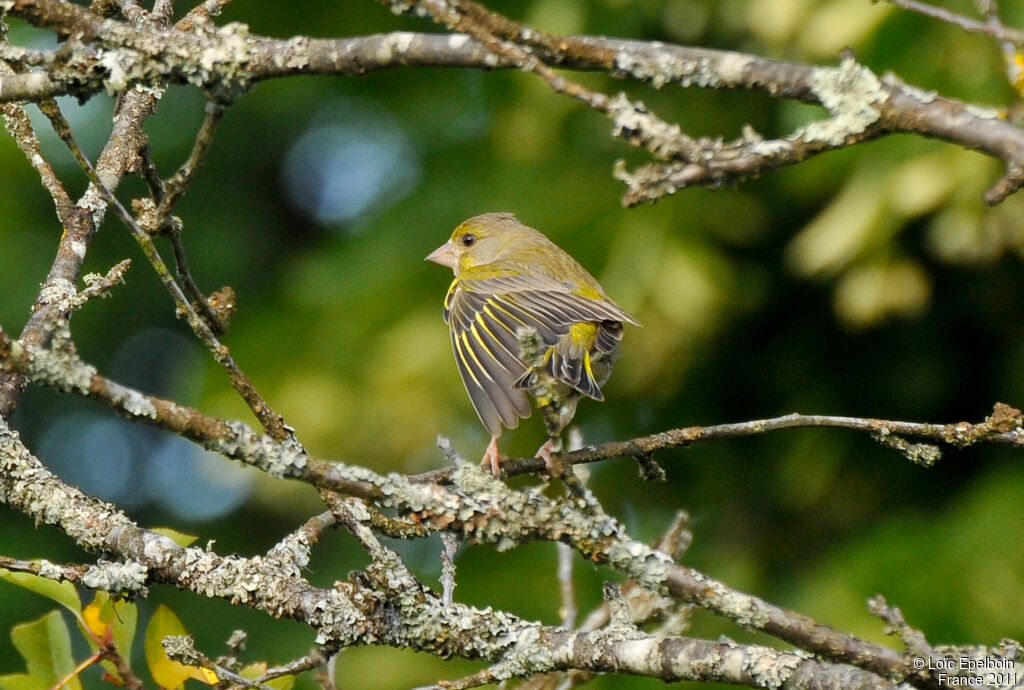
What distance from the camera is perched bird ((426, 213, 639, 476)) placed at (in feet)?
11.5

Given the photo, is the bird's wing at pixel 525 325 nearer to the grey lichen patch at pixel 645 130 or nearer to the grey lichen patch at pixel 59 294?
the grey lichen patch at pixel 59 294

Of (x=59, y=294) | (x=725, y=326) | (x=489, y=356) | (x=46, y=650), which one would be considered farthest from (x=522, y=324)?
(x=725, y=326)

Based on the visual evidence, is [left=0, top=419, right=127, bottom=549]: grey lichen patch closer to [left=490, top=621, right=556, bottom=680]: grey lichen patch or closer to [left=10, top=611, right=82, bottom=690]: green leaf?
[left=10, top=611, right=82, bottom=690]: green leaf

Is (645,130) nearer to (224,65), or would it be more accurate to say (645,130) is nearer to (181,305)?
(224,65)

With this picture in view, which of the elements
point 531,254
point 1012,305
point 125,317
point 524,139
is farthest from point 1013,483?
point 125,317

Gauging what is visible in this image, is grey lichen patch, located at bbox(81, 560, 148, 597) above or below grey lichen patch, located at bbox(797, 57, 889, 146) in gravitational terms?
below

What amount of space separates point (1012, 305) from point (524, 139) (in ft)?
9.06

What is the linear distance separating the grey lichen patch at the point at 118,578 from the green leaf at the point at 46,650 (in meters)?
0.38

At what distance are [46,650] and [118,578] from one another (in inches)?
17.7

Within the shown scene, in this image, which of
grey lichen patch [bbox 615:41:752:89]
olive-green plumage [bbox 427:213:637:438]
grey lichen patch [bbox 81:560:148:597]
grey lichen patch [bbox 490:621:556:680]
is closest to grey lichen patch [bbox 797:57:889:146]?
grey lichen patch [bbox 615:41:752:89]

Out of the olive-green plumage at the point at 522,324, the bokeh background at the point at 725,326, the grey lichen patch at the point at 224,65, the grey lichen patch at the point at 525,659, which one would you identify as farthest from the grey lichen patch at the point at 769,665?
the bokeh background at the point at 725,326

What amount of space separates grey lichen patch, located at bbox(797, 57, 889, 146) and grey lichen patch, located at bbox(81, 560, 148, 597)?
1.30 metres

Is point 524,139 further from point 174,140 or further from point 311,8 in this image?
point 174,140

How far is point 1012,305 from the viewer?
634 centimetres
